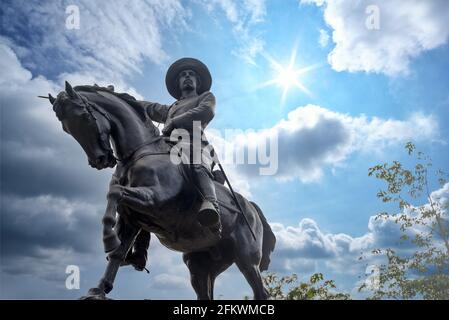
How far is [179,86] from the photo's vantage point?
24.8 feet

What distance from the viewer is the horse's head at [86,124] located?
17.1 feet

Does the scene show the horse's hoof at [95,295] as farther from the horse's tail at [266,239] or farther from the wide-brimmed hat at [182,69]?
the wide-brimmed hat at [182,69]

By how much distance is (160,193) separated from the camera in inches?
212

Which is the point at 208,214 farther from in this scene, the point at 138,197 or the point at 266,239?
the point at 266,239

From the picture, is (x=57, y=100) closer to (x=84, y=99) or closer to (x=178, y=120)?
(x=84, y=99)

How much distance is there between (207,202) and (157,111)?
2.47m

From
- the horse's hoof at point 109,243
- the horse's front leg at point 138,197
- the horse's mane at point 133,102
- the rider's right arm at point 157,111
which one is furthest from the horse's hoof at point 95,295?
the rider's right arm at point 157,111

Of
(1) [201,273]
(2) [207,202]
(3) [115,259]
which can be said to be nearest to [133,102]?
(2) [207,202]

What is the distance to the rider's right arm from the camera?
7273mm

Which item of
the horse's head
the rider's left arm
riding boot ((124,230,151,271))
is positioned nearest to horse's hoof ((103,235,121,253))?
the horse's head

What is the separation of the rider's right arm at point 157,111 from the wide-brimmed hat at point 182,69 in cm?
47
